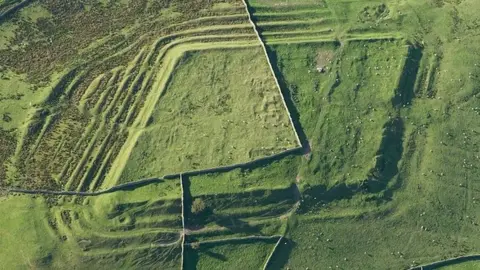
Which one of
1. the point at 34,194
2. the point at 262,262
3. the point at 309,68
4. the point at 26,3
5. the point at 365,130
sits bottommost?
the point at 262,262

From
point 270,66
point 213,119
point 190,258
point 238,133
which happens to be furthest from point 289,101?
point 190,258

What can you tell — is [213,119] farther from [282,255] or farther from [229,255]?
[282,255]

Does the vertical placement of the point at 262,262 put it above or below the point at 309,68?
below

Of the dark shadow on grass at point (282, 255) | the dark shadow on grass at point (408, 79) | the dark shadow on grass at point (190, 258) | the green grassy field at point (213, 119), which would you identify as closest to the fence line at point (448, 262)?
the dark shadow on grass at point (282, 255)

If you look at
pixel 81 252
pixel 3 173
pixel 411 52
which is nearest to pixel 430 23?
pixel 411 52

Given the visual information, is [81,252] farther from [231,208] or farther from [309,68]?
[309,68]

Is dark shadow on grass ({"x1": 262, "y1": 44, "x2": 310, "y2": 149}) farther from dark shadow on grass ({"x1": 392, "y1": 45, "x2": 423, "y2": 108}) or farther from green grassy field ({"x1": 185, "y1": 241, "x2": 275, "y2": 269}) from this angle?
green grassy field ({"x1": 185, "y1": 241, "x2": 275, "y2": 269})

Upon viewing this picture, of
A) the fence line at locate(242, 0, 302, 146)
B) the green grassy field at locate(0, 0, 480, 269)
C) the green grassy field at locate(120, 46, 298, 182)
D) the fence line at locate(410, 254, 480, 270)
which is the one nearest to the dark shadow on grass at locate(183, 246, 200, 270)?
the green grassy field at locate(0, 0, 480, 269)

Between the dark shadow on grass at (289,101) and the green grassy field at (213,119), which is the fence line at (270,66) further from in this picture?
the green grassy field at (213,119)
